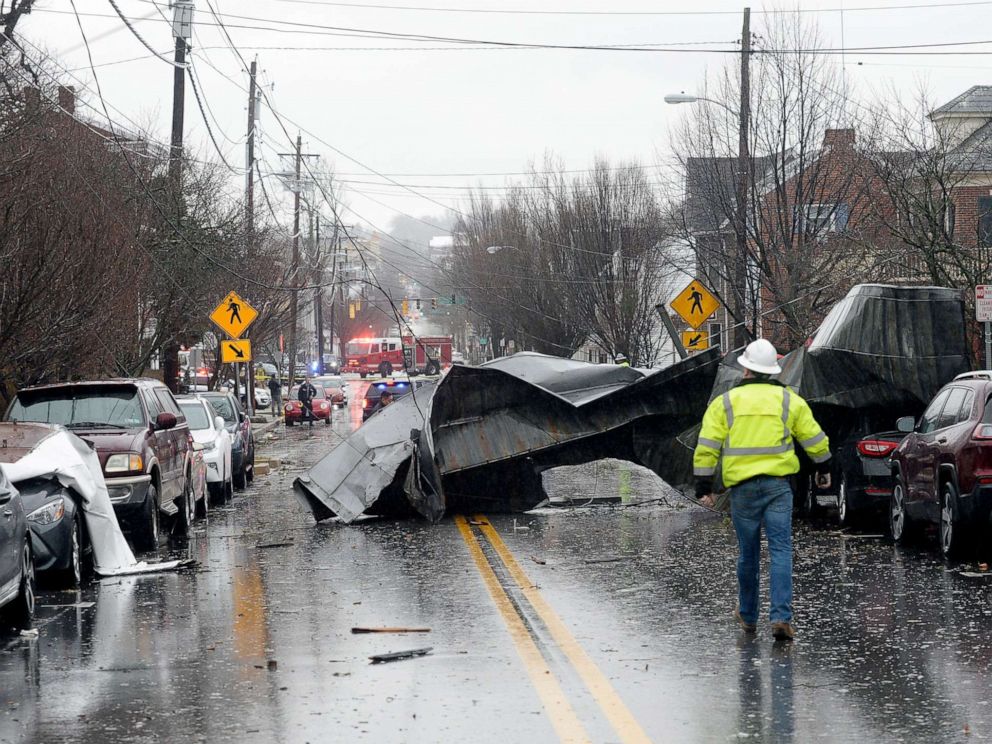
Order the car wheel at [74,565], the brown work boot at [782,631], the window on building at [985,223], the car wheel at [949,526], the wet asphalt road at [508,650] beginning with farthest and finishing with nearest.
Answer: the window on building at [985,223]
the car wheel at [949,526]
the car wheel at [74,565]
the brown work boot at [782,631]
the wet asphalt road at [508,650]

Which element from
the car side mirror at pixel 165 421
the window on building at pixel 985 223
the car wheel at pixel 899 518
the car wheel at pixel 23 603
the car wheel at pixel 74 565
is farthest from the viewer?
the window on building at pixel 985 223

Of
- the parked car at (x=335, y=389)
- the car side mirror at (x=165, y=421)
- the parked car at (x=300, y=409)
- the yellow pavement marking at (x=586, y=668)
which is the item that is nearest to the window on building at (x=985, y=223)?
the car side mirror at (x=165, y=421)

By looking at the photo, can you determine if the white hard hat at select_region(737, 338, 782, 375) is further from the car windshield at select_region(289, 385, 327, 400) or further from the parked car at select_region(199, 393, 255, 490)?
the car windshield at select_region(289, 385, 327, 400)

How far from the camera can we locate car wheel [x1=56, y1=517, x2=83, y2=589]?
1169cm

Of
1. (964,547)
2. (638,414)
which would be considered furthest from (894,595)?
(638,414)

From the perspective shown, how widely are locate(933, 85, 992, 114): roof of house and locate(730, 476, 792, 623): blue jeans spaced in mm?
35469

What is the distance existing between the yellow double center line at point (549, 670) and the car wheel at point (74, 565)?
327 cm

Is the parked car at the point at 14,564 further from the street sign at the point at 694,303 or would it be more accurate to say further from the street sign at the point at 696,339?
the street sign at the point at 696,339

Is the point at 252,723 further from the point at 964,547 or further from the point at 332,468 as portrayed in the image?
the point at 332,468

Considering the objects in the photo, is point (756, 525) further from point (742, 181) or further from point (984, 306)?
point (742, 181)

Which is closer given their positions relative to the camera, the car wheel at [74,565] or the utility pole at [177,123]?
the car wheel at [74,565]

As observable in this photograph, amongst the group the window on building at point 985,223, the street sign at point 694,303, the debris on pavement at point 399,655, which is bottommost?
the debris on pavement at point 399,655

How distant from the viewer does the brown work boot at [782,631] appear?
880 centimetres

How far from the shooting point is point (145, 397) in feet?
52.2
